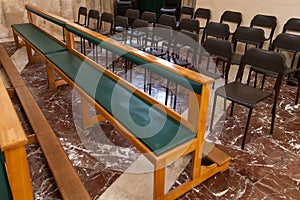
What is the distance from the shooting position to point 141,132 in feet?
6.43

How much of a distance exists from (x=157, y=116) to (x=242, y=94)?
0.99 m

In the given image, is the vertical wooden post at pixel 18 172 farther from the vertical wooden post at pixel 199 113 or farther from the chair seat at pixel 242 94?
the chair seat at pixel 242 94

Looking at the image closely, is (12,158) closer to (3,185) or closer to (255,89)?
(3,185)

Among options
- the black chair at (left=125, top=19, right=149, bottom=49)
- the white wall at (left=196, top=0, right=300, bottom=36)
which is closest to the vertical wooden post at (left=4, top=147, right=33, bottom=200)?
the black chair at (left=125, top=19, right=149, bottom=49)

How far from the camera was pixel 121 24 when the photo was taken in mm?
4984

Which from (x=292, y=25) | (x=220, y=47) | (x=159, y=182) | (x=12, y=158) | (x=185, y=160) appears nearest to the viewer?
(x=12, y=158)

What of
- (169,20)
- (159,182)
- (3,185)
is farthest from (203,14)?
(3,185)

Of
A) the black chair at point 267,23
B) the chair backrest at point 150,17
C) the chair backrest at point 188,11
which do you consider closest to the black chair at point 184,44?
the chair backrest at point 150,17

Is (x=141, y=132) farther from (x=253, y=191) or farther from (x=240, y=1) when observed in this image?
(x=240, y=1)

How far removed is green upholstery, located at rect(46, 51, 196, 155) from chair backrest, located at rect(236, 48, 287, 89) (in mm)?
1211

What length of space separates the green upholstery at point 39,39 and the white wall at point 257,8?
10.5 ft

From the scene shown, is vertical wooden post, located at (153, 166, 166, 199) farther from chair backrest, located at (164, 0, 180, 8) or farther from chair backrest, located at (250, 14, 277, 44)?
chair backrest, located at (164, 0, 180, 8)

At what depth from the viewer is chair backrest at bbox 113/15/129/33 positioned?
490 centimetres

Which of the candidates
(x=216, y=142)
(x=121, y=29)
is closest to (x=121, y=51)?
(x=216, y=142)
